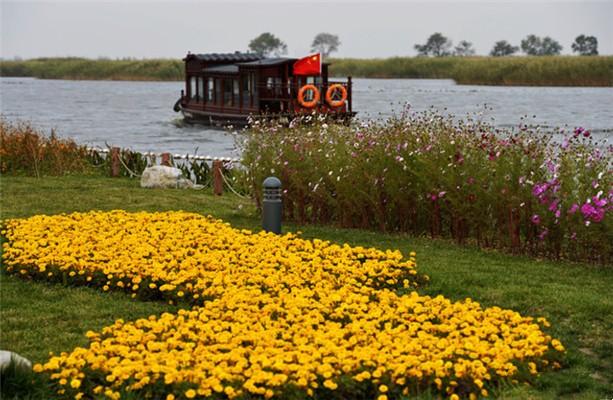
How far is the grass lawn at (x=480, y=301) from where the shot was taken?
6.36m

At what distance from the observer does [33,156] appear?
17.8 metres

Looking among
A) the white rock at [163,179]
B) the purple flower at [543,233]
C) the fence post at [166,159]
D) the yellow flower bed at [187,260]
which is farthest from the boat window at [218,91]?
the purple flower at [543,233]

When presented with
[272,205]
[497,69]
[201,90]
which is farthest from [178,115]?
[272,205]

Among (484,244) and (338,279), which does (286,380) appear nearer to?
(338,279)

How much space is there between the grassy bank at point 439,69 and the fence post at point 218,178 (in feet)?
134

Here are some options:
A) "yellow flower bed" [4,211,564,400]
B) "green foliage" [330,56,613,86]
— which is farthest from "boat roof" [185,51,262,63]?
"yellow flower bed" [4,211,564,400]

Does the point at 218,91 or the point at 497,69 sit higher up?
the point at 497,69

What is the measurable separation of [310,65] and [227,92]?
4624 millimetres

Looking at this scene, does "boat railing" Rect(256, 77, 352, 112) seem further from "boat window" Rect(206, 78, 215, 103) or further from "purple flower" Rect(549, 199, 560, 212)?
"purple flower" Rect(549, 199, 560, 212)

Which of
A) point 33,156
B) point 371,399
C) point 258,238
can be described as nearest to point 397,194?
point 258,238

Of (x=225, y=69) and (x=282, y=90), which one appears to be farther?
(x=225, y=69)

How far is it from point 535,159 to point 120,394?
636cm

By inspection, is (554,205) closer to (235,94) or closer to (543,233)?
(543,233)

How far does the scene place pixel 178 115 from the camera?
49594 millimetres
